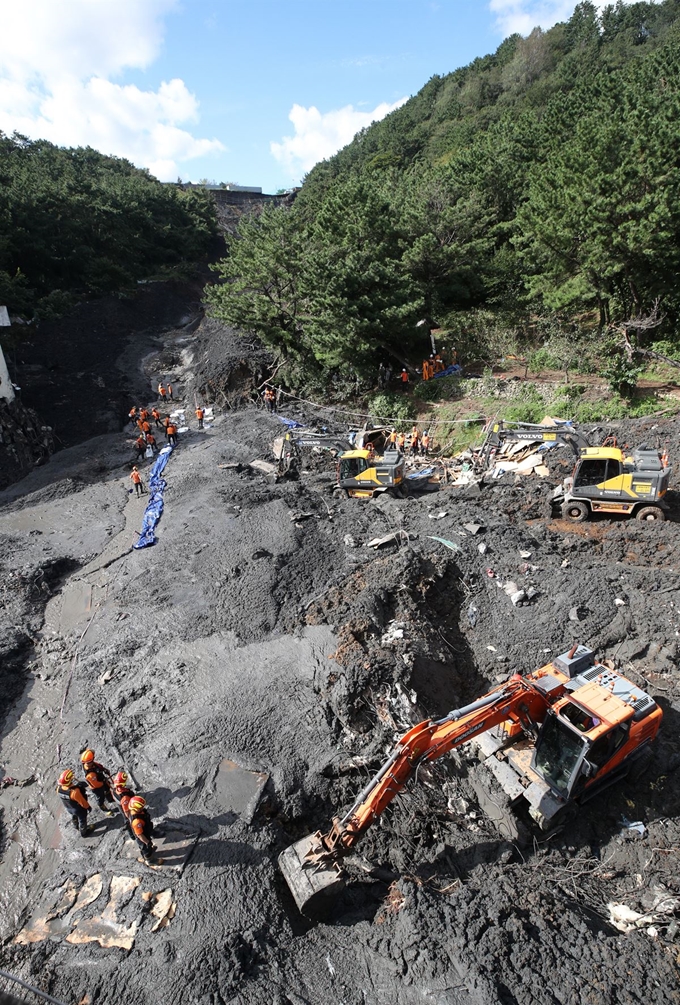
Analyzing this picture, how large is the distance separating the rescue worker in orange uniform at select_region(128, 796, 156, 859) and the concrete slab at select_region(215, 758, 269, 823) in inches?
41.1

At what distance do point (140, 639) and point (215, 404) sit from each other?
16668 mm

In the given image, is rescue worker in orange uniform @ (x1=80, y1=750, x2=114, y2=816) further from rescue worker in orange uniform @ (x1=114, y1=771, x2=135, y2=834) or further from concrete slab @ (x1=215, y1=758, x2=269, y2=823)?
concrete slab @ (x1=215, y1=758, x2=269, y2=823)

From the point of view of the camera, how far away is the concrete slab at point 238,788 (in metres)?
7.77

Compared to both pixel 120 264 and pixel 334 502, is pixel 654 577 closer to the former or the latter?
pixel 334 502

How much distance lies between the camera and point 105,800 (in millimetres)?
8336

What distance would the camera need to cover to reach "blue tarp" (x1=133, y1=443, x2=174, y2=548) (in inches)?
601

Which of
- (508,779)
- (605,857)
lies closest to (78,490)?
(508,779)

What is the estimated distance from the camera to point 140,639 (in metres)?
11.5

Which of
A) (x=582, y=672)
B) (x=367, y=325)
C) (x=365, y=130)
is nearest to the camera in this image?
(x=582, y=672)

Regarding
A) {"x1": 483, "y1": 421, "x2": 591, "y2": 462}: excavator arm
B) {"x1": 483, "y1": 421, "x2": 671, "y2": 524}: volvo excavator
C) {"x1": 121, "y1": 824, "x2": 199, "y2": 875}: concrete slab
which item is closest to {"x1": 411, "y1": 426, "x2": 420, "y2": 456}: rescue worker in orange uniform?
{"x1": 483, "y1": 421, "x2": 591, "y2": 462}: excavator arm

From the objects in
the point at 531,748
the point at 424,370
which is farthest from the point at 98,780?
the point at 424,370

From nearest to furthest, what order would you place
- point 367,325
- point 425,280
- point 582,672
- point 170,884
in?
1. point 170,884
2. point 582,672
3. point 367,325
4. point 425,280

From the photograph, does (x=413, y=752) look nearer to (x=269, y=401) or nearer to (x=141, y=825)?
(x=141, y=825)

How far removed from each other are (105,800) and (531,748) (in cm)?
674
